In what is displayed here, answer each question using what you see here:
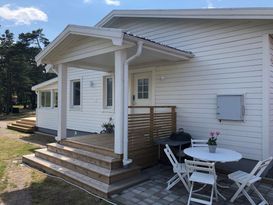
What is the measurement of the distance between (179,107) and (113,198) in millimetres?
3492

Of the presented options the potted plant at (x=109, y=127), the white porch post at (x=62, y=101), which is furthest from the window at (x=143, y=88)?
the white porch post at (x=62, y=101)

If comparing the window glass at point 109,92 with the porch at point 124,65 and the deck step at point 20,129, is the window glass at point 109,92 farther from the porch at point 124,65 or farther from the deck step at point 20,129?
the deck step at point 20,129

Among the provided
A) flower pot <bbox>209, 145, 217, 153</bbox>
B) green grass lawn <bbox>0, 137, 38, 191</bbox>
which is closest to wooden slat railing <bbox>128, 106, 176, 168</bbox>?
flower pot <bbox>209, 145, 217, 153</bbox>

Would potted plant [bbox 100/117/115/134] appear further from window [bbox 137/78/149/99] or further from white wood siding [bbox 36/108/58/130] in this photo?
white wood siding [bbox 36/108/58/130]

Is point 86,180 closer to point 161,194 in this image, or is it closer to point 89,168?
point 89,168

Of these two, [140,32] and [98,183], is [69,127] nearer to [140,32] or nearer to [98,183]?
[140,32]

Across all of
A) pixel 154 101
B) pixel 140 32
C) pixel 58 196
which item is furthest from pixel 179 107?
pixel 58 196

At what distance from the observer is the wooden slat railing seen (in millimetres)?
5472

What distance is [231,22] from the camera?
5805 millimetres

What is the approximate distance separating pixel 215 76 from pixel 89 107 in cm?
589

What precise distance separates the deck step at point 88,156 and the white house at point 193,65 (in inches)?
9.6

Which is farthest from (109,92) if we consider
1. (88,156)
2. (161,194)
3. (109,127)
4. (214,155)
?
(214,155)

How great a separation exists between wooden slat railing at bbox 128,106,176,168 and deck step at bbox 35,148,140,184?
0.49 meters

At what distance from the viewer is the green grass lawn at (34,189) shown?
13.8ft
